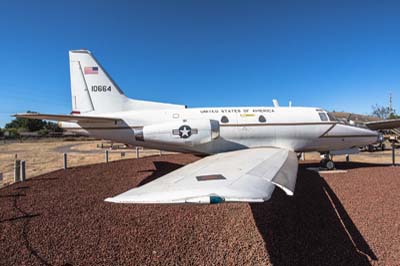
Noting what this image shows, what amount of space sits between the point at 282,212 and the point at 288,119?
15.0ft

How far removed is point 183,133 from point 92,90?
447 cm

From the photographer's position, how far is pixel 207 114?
849 cm

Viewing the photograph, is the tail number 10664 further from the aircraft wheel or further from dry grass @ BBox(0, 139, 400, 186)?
the aircraft wheel

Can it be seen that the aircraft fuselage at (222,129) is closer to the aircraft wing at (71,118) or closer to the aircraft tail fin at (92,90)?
the aircraft wing at (71,118)

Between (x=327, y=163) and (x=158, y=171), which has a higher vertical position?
(x=327, y=163)

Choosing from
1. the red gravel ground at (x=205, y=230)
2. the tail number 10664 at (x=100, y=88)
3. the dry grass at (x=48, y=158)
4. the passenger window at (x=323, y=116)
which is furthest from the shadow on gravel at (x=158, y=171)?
the passenger window at (x=323, y=116)

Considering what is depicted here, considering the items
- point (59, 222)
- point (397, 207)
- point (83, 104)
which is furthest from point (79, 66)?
point (397, 207)

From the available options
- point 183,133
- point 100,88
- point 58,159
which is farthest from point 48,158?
point 183,133

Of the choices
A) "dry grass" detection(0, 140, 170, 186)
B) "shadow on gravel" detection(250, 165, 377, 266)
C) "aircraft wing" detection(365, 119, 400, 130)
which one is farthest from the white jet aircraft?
"dry grass" detection(0, 140, 170, 186)

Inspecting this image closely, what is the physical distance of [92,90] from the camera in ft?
29.1

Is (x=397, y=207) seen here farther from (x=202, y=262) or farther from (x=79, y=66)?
(x=79, y=66)

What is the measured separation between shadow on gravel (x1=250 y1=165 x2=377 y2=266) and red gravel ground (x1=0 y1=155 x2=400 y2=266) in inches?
0.7

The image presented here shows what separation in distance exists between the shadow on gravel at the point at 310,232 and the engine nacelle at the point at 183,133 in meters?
3.20

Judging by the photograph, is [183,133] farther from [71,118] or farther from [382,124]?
[382,124]
